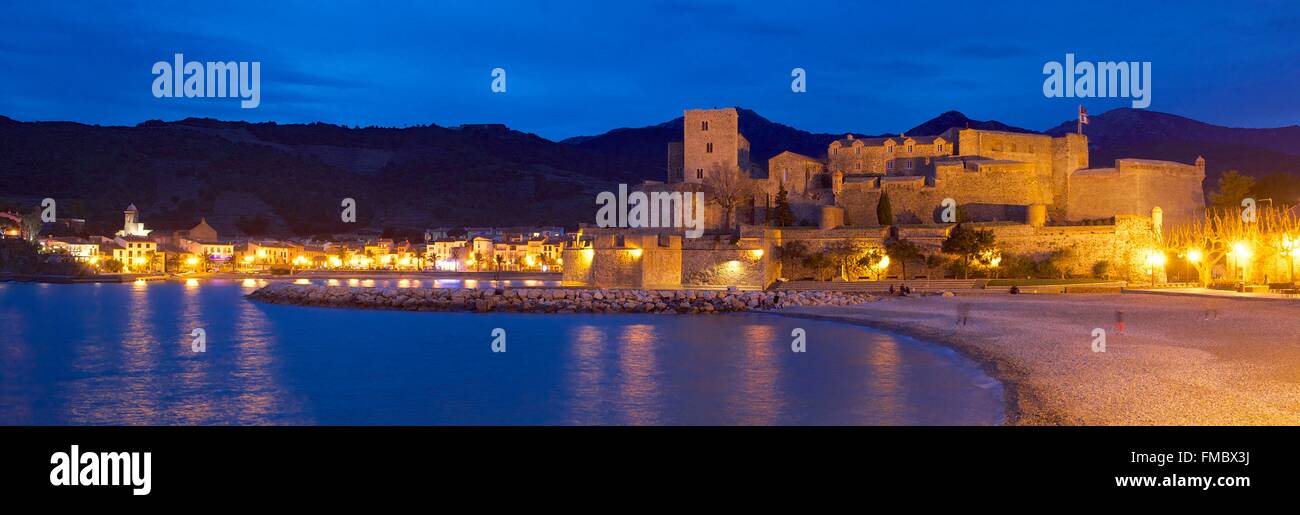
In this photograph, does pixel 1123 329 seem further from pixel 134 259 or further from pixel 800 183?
pixel 134 259

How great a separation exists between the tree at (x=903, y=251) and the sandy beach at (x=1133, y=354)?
9027 millimetres

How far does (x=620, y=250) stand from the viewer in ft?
107

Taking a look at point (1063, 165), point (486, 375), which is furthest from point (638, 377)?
point (1063, 165)

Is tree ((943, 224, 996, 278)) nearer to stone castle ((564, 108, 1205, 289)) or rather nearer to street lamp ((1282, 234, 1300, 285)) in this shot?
stone castle ((564, 108, 1205, 289))

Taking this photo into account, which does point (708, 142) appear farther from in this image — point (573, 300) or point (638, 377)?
point (638, 377)

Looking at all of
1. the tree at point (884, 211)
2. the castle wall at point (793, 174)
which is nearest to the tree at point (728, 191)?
the castle wall at point (793, 174)

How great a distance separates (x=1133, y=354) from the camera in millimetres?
12242

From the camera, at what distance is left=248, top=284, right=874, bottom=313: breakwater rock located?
26.2m

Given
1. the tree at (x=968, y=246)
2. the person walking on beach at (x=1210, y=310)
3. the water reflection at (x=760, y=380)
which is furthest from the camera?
the tree at (x=968, y=246)

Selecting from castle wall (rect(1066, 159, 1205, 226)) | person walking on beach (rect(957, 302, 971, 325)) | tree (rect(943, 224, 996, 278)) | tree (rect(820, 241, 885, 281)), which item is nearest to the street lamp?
tree (rect(943, 224, 996, 278))

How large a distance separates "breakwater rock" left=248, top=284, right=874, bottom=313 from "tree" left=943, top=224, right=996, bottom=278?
486cm

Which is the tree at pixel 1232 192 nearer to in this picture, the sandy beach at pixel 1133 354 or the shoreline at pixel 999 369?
the sandy beach at pixel 1133 354

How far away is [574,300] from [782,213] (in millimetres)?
13838

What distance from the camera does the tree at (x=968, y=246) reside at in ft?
100
